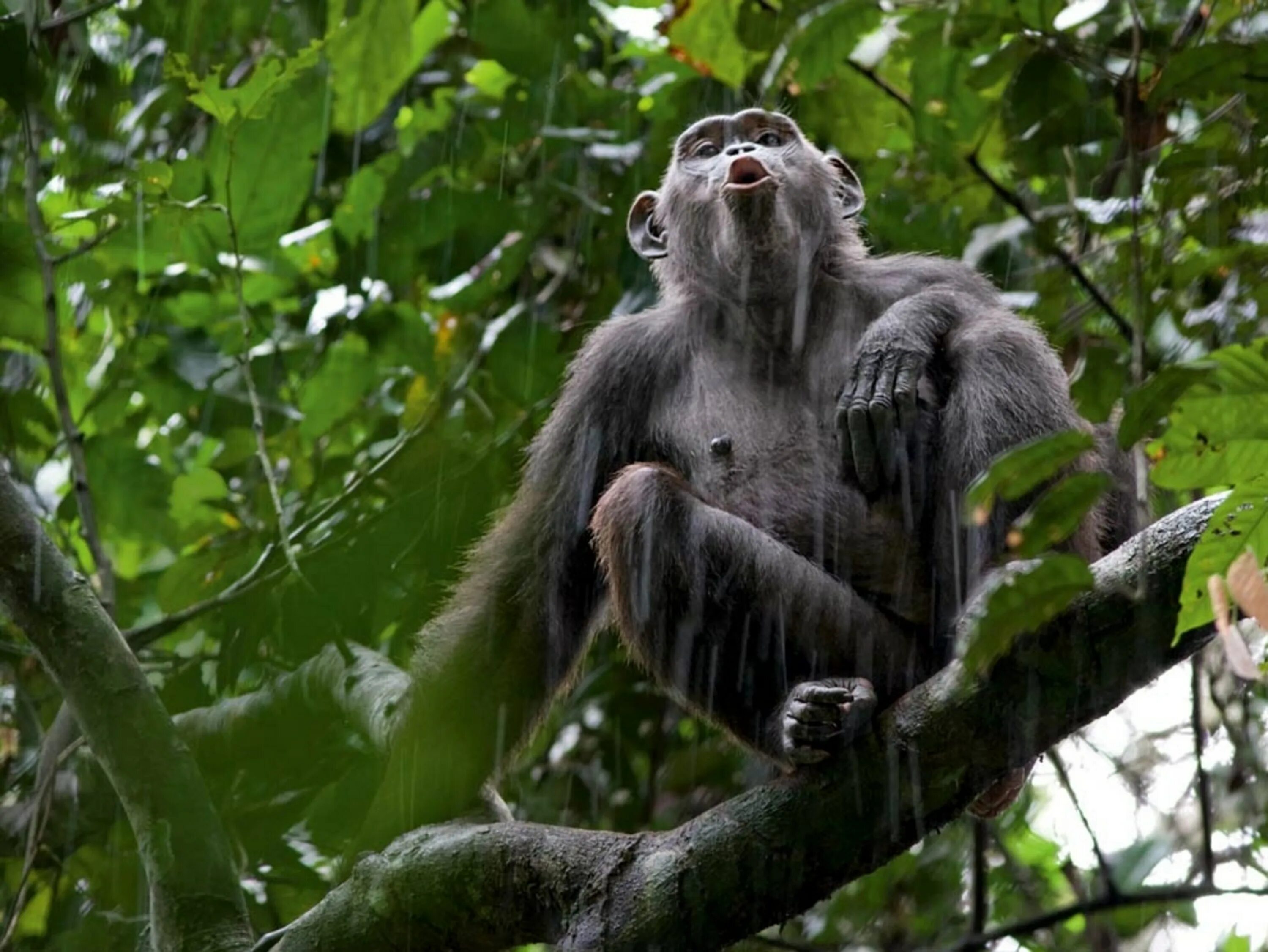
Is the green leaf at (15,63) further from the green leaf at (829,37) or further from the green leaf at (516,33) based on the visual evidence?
the green leaf at (829,37)

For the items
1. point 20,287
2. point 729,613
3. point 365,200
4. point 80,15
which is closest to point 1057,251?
point 729,613

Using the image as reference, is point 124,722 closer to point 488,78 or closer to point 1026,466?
point 1026,466

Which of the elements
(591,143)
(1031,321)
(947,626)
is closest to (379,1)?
(591,143)

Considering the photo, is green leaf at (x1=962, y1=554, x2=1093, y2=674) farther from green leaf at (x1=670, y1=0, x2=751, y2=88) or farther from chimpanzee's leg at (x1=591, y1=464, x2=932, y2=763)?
green leaf at (x1=670, y1=0, x2=751, y2=88)

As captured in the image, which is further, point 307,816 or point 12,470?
point 12,470

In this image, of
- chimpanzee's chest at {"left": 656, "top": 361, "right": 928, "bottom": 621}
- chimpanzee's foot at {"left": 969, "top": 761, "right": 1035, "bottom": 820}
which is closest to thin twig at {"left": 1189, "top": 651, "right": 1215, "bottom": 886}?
chimpanzee's foot at {"left": 969, "top": 761, "right": 1035, "bottom": 820}

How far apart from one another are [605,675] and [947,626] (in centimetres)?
322

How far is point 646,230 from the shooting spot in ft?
19.6

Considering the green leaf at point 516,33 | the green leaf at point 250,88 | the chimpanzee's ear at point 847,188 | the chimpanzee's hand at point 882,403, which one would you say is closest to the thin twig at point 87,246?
the green leaf at point 250,88

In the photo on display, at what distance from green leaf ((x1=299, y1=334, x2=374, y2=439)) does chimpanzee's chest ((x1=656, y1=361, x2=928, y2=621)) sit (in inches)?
69.6

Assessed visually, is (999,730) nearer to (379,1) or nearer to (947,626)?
(947,626)

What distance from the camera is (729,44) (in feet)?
19.2

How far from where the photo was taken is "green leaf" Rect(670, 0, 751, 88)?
579 cm

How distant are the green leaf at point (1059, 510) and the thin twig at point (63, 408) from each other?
3.62 meters
